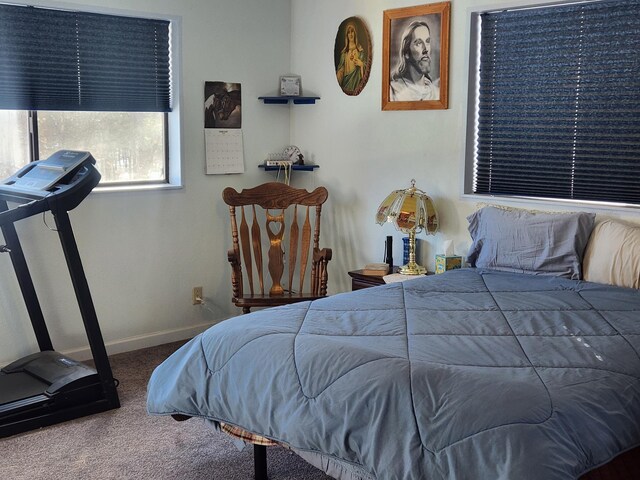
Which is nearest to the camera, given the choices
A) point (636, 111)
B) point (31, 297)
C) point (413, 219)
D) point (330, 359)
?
point (330, 359)

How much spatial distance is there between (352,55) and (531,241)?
1.83 m

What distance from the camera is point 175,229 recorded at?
193 inches

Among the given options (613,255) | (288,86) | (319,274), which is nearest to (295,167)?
(288,86)

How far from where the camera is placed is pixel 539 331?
114 inches

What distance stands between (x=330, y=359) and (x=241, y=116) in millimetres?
2862

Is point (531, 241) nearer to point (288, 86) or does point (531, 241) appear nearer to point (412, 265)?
point (412, 265)

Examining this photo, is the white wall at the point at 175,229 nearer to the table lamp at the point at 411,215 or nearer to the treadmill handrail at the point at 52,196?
the treadmill handrail at the point at 52,196

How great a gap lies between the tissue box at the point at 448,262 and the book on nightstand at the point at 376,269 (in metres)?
0.37

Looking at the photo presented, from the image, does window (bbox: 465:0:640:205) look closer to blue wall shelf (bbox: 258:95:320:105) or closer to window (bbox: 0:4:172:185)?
blue wall shelf (bbox: 258:95:320:105)

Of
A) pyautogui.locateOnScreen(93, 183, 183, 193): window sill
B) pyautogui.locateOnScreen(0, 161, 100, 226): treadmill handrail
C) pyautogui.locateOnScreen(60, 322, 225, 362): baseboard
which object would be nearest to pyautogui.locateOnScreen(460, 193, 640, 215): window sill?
pyautogui.locateOnScreen(93, 183, 183, 193): window sill

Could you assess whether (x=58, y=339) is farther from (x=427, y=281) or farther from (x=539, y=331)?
(x=539, y=331)

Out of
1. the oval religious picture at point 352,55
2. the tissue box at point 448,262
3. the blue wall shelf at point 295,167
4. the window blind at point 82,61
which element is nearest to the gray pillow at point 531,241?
the tissue box at point 448,262

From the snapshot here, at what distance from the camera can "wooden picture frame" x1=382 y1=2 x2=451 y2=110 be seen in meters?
4.44

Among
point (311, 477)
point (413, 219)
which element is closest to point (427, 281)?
point (413, 219)
